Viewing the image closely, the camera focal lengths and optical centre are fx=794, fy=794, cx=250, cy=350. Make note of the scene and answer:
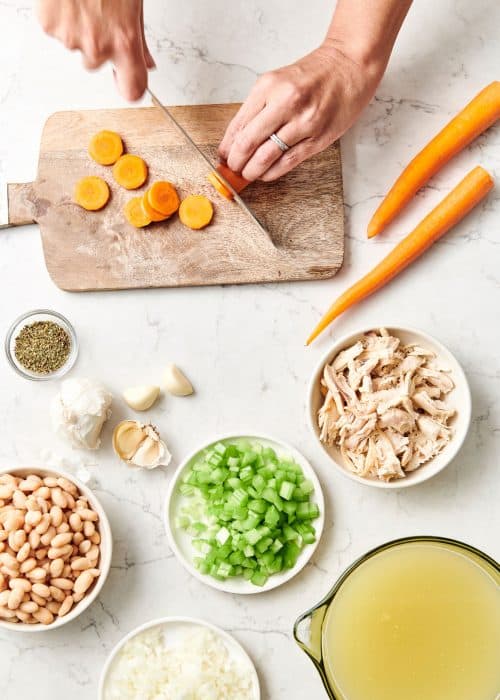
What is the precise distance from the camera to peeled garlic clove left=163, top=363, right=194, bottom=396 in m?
2.08

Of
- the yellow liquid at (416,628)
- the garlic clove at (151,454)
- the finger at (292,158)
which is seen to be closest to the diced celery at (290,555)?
the yellow liquid at (416,628)

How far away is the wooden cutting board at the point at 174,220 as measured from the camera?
82.5 inches

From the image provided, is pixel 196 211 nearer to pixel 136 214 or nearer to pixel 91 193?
pixel 136 214

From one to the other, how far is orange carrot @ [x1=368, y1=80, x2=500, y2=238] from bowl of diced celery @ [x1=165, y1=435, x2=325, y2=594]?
67 cm

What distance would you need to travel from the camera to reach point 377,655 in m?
1.79

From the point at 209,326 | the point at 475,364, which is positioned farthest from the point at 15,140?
the point at 475,364

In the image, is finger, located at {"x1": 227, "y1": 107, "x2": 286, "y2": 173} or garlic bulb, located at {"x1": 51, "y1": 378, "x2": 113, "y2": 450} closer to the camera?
finger, located at {"x1": 227, "y1": 107, "x2": 286, "y2": 173}

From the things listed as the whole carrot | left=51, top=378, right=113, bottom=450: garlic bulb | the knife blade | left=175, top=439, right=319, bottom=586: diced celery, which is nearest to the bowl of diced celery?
left=175, top=439, right=319, bottom=586: diced celery

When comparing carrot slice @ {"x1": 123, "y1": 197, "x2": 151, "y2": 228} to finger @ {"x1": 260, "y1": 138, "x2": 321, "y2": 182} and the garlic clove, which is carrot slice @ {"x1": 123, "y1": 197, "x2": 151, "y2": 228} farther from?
the garlic clove

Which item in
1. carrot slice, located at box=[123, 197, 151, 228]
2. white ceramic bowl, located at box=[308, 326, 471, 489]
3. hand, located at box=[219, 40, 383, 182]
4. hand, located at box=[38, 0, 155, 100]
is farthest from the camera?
carrot slice, located at box=[123, 197, 151, 228]

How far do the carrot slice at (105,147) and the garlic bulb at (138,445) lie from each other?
2.27 feet

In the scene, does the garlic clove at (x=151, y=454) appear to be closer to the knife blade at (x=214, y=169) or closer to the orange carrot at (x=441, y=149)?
the knife blade at (x=214, y=169)

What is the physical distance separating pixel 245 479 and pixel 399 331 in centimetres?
55

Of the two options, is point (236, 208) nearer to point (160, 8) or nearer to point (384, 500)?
point (160, 8)
